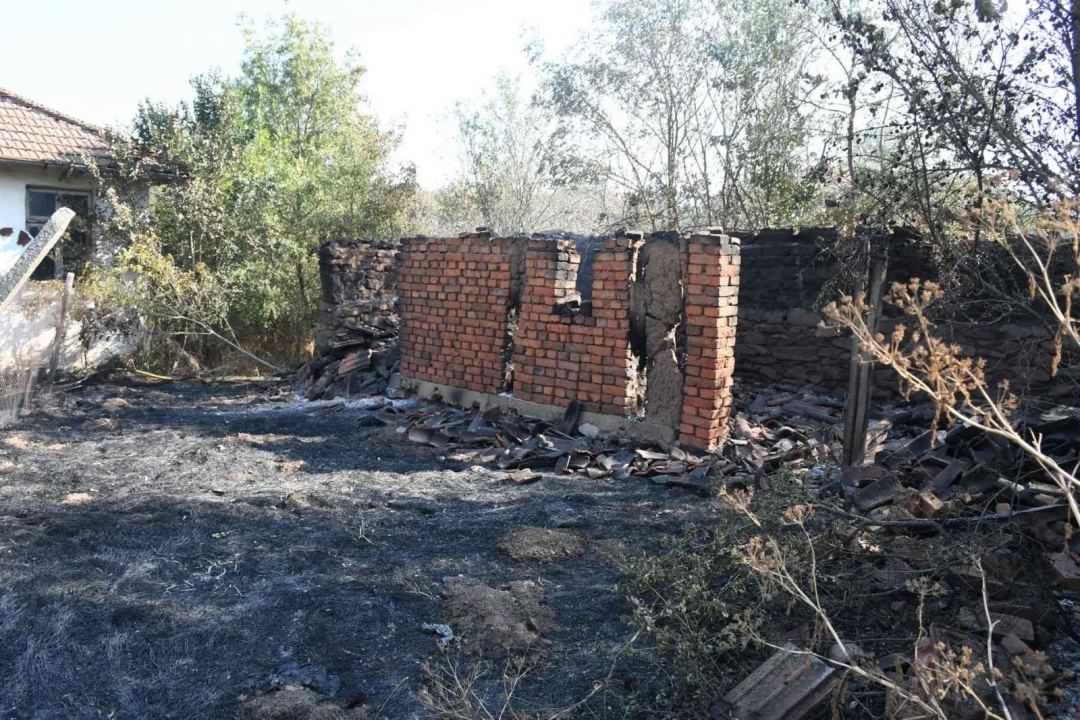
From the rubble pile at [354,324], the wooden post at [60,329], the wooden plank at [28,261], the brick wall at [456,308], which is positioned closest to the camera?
the wooden plank at [28,261]

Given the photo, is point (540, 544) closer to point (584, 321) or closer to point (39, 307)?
point (584, 321)

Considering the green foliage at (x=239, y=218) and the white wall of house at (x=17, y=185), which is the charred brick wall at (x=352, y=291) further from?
the white wall of house at (x=17, y=185)

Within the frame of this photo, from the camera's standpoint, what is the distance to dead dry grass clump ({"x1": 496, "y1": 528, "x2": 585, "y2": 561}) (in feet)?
15.0

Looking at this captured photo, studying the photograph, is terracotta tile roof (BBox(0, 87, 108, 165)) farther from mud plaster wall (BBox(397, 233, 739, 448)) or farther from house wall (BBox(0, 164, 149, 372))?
mud plaster wall (BBox(397, 233, 739, 448))

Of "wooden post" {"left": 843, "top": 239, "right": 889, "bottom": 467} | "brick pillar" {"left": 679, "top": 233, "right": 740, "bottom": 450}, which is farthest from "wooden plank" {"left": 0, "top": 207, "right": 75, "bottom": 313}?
"wooden post" {"left": 843, "top": 239, "right": 889, "bottom": 467}

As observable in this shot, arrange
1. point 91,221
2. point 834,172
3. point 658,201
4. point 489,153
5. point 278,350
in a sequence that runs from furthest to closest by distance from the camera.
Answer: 1. point 489,153
2. point 658,201
3. point 278,350
4. point 91,221
5. point 834,172

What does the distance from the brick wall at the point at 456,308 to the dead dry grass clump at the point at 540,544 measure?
3.43m

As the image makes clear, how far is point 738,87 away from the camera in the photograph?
13.9m

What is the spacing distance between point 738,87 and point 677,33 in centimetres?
176

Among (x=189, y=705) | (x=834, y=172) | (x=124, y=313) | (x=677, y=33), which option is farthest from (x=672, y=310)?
(x=677, y=33)

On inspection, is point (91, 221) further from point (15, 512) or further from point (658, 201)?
point (658, 201)

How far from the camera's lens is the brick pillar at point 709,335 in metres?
6.27

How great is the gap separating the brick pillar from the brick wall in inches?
88.3

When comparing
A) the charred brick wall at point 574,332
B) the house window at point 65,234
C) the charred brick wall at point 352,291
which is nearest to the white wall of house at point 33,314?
the house window at point 65,234
